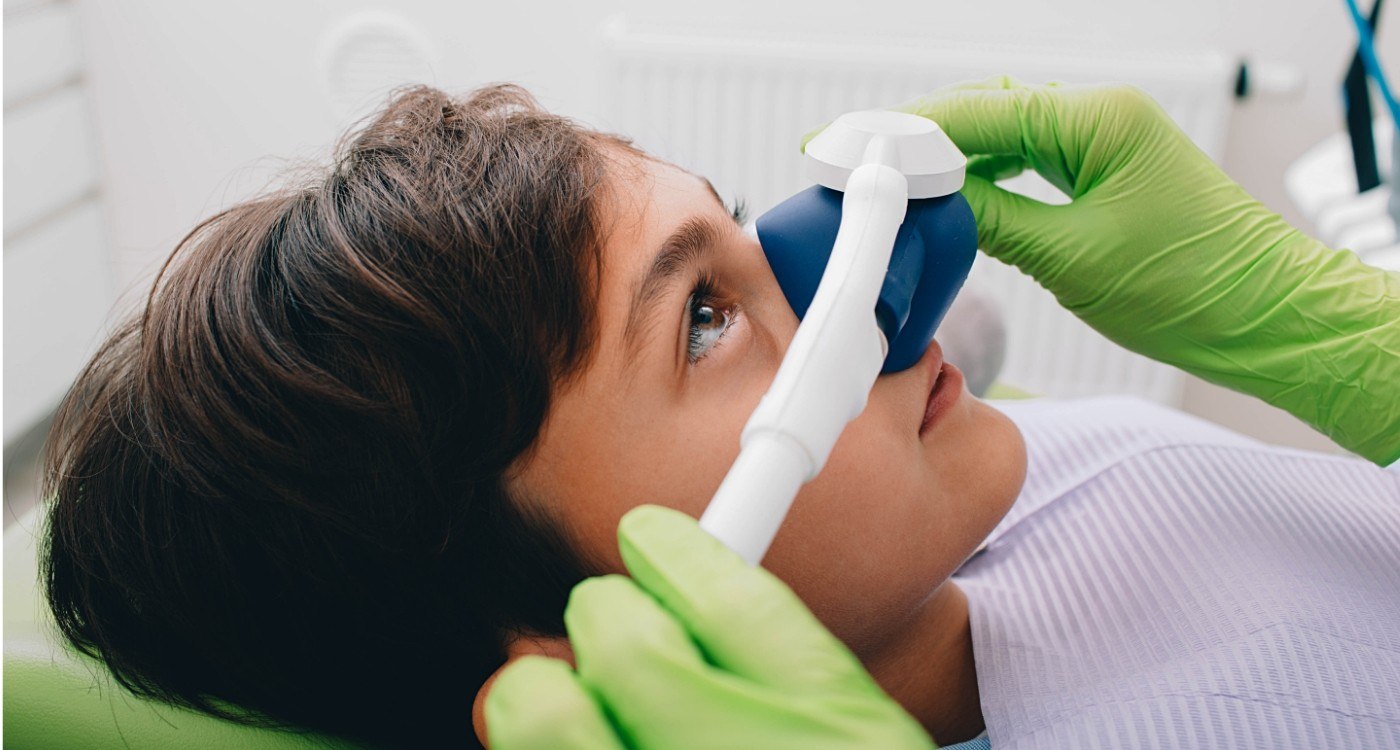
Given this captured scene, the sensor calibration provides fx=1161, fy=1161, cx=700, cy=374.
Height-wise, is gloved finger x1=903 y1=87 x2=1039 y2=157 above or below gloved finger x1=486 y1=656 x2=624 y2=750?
above

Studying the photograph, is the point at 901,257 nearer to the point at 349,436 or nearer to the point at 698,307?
the point at 698,307

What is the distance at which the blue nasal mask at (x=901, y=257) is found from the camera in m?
0.87

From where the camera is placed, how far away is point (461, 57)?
2.39 metres

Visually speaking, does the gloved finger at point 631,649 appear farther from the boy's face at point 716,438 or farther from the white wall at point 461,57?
the white wall at point 461,57

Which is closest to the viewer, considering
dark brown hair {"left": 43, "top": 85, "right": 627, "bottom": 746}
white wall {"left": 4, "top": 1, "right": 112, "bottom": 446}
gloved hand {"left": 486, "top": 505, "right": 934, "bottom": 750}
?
gloved hand {"left": 486, "top": 505, "right": 934, "bottom": 750}

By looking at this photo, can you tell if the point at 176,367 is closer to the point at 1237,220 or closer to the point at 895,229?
the point at 895,229

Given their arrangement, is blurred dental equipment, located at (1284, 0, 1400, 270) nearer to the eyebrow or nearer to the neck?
the neck

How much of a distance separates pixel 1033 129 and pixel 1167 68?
1087 mm

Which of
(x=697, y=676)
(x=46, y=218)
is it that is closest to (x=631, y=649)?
(x=697, y=676)

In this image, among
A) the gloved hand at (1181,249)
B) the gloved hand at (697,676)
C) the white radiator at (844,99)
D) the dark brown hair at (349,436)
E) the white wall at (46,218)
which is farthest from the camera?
the white wall at (46,218)

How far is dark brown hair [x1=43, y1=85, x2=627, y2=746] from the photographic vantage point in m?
0.80

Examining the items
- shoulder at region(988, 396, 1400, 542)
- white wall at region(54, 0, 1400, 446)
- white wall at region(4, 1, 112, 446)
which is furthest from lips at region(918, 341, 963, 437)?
white wall at region(4, 1, 112, 446)

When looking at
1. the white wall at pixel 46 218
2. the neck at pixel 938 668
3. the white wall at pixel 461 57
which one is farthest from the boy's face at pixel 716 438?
the white wall at pixel 46 218

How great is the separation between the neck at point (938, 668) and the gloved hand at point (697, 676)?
432mm
